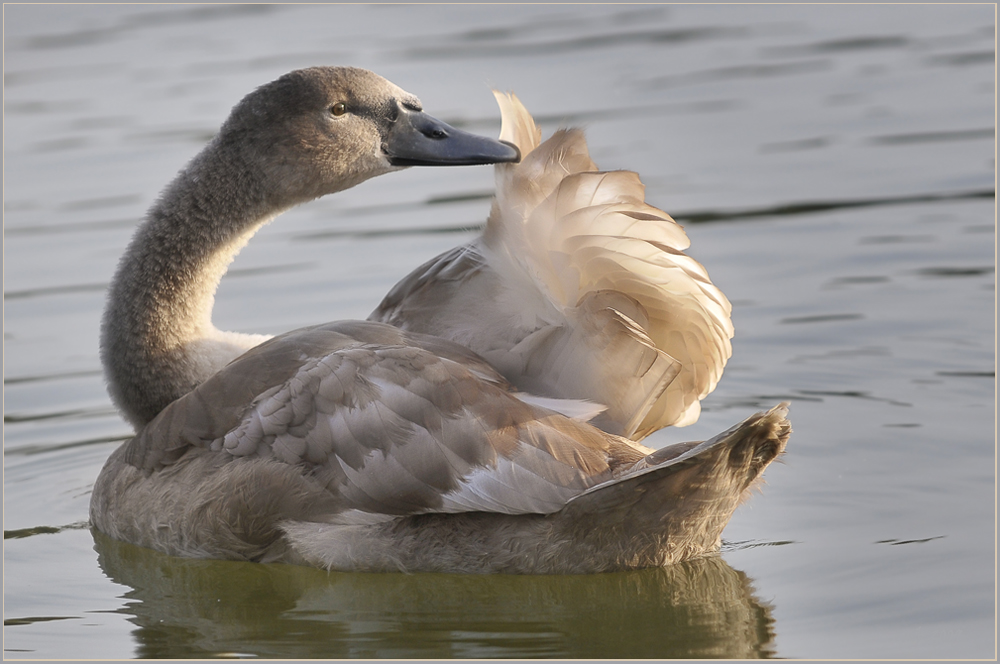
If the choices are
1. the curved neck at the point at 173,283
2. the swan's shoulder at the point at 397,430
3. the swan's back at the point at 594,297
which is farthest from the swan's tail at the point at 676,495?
the curved neck at the point at 173,283

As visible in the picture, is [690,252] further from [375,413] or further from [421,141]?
[375,413]

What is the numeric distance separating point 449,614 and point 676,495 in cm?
92

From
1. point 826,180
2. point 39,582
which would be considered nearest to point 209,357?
point 39,582

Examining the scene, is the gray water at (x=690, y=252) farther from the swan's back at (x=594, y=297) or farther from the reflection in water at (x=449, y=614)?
the swan's back at (x=594, y=297)

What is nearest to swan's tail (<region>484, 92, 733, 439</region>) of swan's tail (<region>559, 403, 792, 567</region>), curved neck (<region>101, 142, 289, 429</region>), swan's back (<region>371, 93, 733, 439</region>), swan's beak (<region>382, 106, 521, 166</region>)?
swan's back (<region>371, 93, 733, 439</region>)

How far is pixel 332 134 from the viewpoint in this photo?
621 cm

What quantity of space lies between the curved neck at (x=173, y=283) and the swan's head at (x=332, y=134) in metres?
0.12

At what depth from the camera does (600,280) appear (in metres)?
5.28

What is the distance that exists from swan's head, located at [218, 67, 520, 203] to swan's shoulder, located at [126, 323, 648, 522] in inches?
38.1

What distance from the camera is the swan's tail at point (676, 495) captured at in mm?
4695

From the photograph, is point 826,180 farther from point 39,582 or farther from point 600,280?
point 39,582

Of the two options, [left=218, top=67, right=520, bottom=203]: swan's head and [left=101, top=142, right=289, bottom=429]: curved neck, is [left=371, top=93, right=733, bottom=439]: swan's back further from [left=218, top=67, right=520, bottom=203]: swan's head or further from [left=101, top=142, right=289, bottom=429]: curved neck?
[left=101, top=142, right=289, bottom=429]: curved neck

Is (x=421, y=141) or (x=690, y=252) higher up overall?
(x=421, y=141)

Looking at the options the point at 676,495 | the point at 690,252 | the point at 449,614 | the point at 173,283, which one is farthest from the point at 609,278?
the point at 690,252
